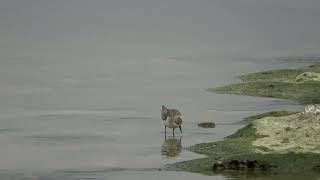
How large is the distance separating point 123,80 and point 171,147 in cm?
1491

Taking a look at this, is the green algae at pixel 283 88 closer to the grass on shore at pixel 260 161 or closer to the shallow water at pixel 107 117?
the shallow water at pixel 107 117

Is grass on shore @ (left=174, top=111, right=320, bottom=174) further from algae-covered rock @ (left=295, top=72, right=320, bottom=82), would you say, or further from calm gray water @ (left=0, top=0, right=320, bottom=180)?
algae-covered rock @ (left=295, top=72, right=320, bottom=82)

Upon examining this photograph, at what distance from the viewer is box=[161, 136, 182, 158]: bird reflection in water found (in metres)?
23.6

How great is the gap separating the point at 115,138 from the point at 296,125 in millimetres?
4640


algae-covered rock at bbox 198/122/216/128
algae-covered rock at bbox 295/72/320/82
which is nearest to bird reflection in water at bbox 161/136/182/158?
algae-covered rock at bbox 198/122/216/128

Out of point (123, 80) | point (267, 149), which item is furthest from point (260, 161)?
point (123, 80)

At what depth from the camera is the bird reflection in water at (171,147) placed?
23.6 meters

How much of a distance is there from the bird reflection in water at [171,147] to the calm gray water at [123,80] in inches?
1.1

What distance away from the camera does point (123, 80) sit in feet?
129

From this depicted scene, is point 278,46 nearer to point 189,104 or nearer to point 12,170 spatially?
point 189,104

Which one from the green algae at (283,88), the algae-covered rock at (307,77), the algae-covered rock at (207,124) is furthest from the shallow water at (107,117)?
the algae-covered rock at (307,77)

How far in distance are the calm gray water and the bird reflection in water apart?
28mm

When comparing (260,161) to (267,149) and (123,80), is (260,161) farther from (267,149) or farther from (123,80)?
(123,80)

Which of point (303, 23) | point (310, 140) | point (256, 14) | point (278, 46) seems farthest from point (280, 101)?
point (256, 14)
